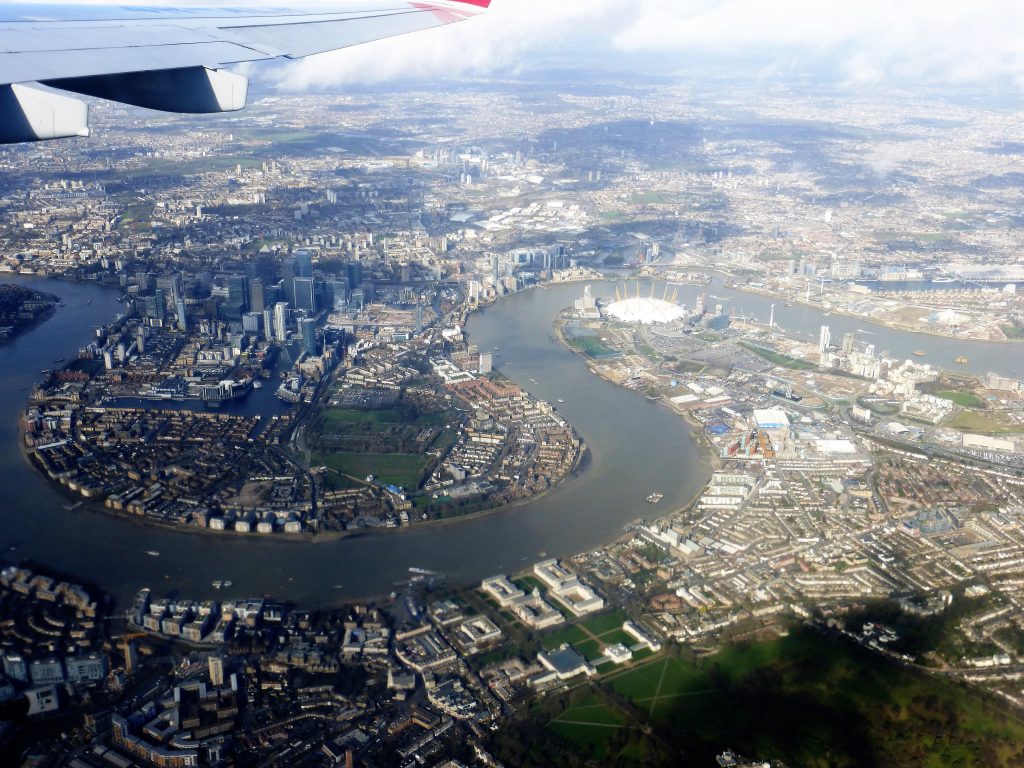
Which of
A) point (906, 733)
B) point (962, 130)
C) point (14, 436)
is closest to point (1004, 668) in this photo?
point (906, 733)

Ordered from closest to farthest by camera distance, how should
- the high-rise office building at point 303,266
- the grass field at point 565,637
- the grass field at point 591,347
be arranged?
the grass field at point 565,637 < the grass field at point 591,347 < the high-rise office building at point 303,266

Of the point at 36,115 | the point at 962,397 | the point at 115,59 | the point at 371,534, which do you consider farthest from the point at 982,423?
the point at 36,115

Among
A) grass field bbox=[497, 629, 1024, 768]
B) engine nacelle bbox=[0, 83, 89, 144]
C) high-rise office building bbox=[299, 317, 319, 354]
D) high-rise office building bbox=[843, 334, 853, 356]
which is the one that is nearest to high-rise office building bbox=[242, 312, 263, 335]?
high-rise office building bbox=[299, 317, 319, 354]

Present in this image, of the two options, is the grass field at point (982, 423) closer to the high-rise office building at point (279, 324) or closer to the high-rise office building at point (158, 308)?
the high-rise office building at point (279, 324)

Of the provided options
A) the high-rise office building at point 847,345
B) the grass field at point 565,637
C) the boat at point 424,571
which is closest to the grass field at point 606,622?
the grass field at point 565,637

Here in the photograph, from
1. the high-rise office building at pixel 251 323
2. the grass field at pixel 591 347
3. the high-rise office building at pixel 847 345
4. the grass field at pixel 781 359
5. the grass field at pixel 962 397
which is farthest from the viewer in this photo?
the high-rise office building at pixel 251 323

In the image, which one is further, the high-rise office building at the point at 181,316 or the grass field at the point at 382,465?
the high-rise office building at the point at 181,316
